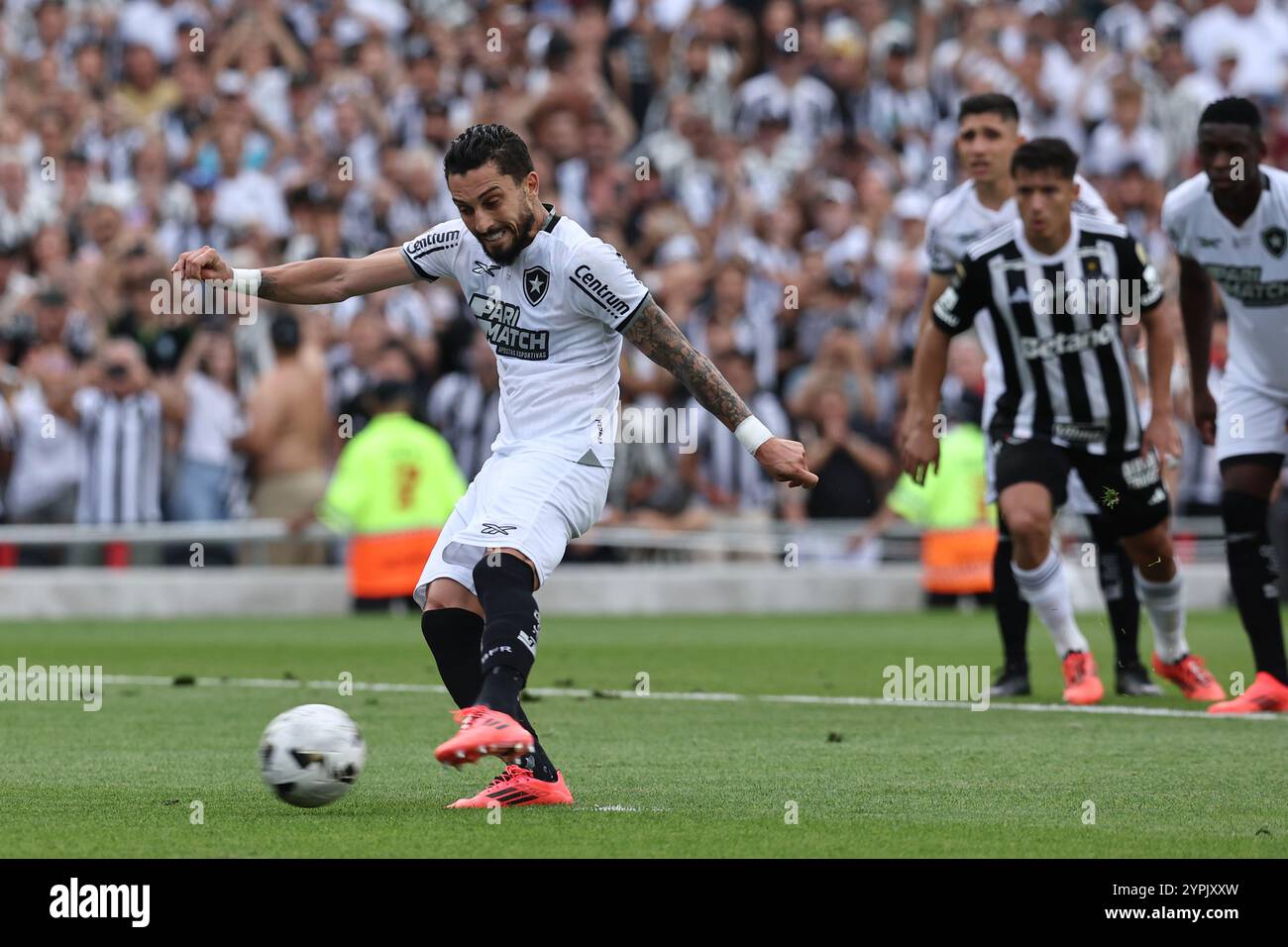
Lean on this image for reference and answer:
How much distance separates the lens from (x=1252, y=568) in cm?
1054

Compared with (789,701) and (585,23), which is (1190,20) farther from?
(789,701)

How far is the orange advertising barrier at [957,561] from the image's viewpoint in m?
18.5

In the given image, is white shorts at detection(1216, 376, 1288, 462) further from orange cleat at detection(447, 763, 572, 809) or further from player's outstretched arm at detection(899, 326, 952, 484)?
orange cleat at detection(447, 763, 572, 809)

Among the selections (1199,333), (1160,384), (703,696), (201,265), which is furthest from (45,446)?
(201,265)

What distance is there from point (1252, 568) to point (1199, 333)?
3.89ft

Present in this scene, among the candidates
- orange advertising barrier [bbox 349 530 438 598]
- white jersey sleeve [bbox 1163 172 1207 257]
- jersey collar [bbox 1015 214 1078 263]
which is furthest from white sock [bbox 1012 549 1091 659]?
orange advertising barrier [bbox 349 530 438 598]

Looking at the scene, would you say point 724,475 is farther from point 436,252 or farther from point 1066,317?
point 436,252

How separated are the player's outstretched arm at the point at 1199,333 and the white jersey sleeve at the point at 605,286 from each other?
438 cm

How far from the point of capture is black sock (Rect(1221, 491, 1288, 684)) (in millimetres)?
10398

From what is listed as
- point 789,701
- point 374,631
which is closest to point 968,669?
point 789,701

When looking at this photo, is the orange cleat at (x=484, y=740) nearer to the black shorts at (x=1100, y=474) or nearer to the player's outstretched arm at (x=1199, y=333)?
the black shorts at (x=1100, y=474)

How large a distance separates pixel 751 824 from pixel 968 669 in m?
6.14

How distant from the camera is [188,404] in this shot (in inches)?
712
